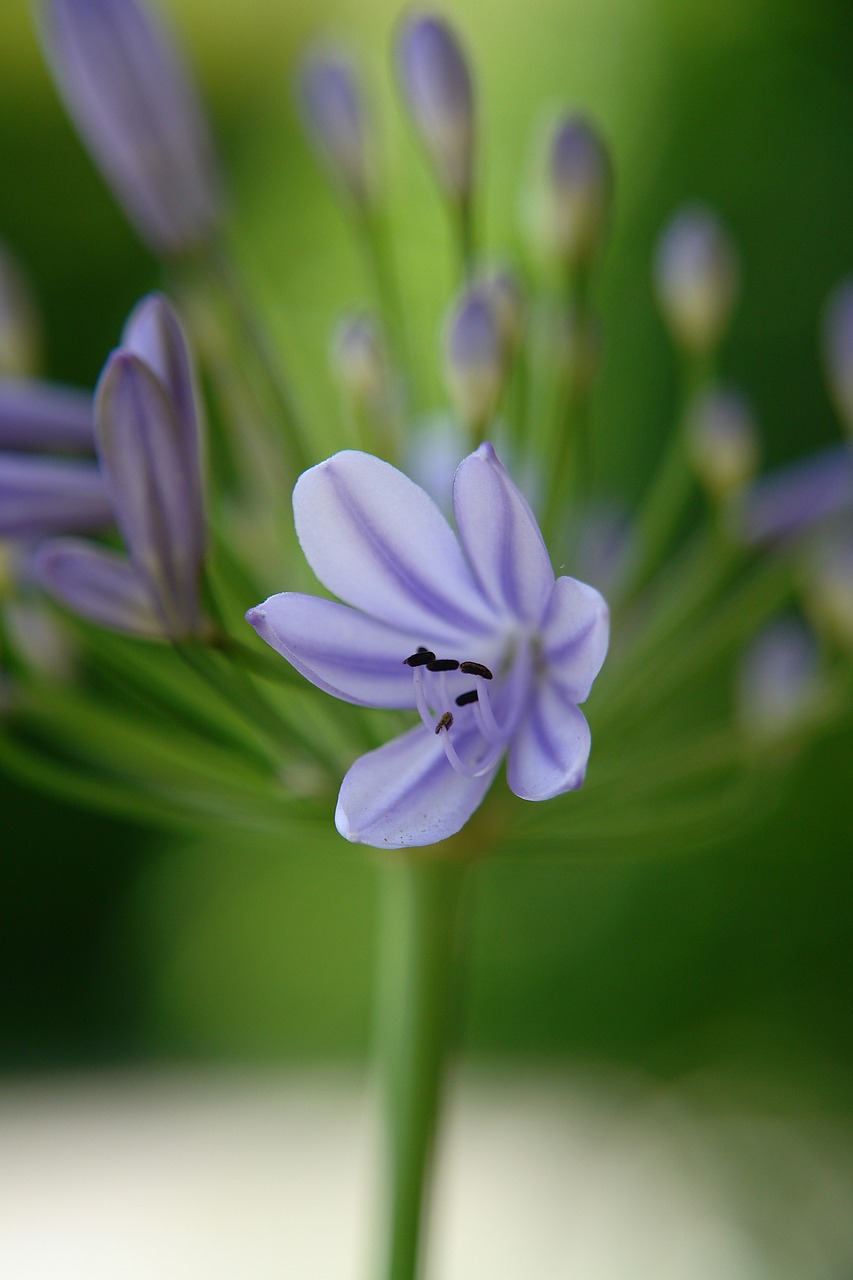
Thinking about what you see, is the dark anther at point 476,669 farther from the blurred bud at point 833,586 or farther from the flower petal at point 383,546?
the blurred bud at point 833,586

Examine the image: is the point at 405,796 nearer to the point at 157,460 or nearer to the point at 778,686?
the point at 157,460

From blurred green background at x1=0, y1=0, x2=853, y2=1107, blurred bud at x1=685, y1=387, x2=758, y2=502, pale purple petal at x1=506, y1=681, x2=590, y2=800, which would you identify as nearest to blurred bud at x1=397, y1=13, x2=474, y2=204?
blurred bud at x1=685, y1=387, x2=758, y2=502

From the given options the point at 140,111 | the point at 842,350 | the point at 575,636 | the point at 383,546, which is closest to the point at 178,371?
the point at 383,546

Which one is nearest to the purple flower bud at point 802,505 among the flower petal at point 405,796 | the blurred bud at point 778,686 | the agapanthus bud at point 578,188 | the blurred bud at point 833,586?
the blurred bud at point 833,586

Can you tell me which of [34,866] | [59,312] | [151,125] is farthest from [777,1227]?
[59,312]

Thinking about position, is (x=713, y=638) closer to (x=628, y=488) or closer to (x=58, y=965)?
(x=628, y=488)

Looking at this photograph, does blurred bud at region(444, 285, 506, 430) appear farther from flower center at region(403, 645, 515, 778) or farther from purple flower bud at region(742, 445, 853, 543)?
purple flower bud at region(742, 445, 853, 543)
